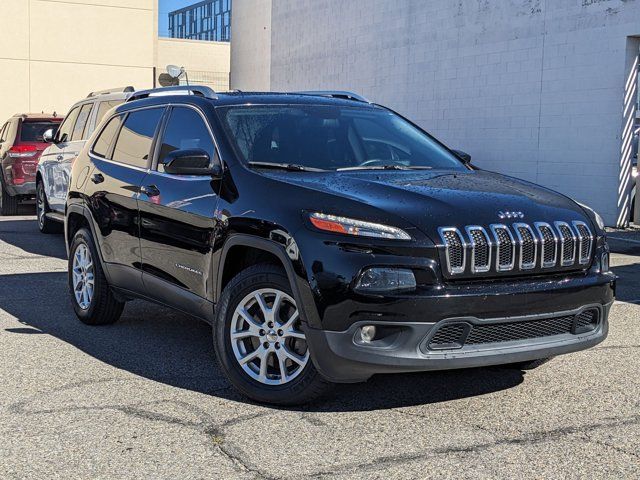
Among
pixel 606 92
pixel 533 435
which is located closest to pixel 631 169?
pixel 606 92

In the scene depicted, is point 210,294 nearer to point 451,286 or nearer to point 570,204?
point 451,286

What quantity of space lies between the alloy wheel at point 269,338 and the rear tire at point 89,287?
2.08m

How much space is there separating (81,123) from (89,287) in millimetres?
5637

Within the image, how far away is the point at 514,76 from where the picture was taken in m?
17.2

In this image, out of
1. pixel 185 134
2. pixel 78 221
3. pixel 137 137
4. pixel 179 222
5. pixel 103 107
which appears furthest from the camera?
pixel 103 107

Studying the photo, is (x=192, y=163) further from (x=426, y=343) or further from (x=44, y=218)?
(x=44, y=218)

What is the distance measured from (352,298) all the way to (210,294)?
3.99ft

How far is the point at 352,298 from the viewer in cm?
429

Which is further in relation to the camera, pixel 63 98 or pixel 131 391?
pixel 63 98

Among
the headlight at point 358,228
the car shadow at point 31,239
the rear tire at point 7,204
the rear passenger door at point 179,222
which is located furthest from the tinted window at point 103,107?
→ the headlight at point 358,228

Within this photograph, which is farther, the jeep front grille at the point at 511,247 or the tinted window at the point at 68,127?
the tinted window at the point at 68,127

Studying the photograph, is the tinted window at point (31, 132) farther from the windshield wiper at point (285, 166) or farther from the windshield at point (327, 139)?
the windshield wiper at point (285, 166)

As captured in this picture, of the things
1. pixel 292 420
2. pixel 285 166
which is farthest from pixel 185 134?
pixel 292 420

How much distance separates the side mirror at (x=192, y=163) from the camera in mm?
5238
